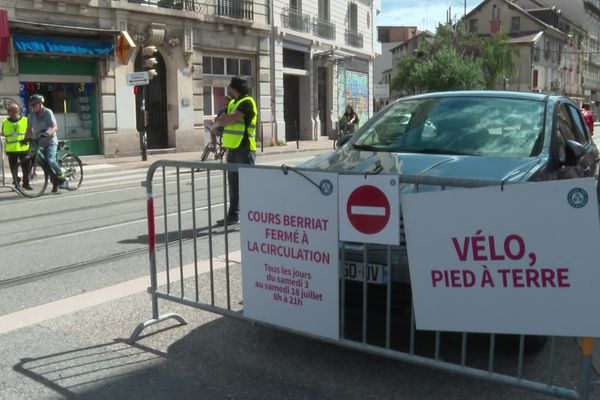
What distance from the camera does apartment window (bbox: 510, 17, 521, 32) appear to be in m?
70.6

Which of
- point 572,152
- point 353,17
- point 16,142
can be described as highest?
point 353,17

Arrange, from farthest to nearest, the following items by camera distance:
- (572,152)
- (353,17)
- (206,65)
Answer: (353,17), (206,65), (572,152)

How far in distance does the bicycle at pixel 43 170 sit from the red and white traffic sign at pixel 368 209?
10191mm

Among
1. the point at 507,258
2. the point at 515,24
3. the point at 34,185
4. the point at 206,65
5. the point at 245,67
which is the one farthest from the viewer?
the point at 515,24

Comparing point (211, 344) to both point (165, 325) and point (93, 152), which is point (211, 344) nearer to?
point (165, 325)

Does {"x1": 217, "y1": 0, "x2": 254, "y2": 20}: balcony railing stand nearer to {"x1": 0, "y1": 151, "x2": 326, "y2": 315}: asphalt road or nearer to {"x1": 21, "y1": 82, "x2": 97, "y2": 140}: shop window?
{"x1": 21, "y1": 82, "x2": 97, "y2": 140}: shop window

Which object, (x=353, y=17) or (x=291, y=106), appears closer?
(x=291, y=106)

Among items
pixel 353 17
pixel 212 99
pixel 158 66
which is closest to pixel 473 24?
pixel 353 17

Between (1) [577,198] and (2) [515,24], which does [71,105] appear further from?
(2) [515,24]

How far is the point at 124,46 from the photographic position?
68.8 feet

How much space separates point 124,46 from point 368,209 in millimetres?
19283

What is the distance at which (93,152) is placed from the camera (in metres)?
21.5

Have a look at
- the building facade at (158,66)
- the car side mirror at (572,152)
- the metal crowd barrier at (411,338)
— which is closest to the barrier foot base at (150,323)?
the metal crowd barrier at (411,338)

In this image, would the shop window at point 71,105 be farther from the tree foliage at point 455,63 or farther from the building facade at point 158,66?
the tree foliage at point 455,63
